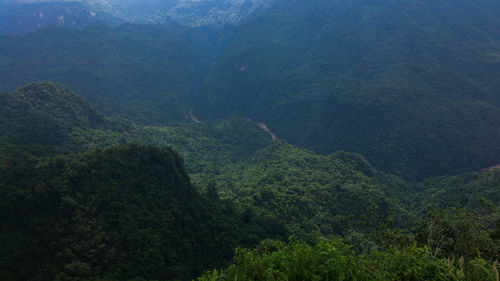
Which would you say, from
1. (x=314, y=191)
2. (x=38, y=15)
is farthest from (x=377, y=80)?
(x=38, y=15)

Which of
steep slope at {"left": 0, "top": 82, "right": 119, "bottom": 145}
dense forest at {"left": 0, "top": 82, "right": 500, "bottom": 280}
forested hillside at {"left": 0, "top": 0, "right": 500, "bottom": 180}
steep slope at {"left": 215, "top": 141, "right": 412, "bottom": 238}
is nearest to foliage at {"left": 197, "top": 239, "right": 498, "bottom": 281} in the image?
dense forest at {"left": 0, "top": 82, "right": 500, "bottom": 280}

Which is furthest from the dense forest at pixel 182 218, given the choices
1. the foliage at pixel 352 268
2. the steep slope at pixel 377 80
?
the steep slope at pixel 377 80

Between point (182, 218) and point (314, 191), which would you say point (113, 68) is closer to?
point (314, 191)

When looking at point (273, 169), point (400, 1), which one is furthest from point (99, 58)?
point (400, 1)

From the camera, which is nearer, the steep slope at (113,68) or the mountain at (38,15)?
the steep slope at (113,68)

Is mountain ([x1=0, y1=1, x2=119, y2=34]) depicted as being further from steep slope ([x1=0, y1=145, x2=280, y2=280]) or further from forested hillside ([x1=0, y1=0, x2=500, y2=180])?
steep slope ([x1=0, y1=145, x2=280, y2=280])

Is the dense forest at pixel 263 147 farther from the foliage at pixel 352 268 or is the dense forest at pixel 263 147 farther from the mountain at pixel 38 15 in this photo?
the mountain at pixel 38 15

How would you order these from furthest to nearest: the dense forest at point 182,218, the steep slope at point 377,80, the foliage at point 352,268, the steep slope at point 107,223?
the steep slope at point 377,80 → the steep slope at point 107,223 → the dense forest at point 182,218 → the foliage at point 352,268
